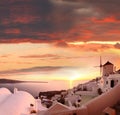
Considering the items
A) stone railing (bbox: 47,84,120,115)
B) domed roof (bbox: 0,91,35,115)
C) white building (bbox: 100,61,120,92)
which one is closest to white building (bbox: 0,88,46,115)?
domed roof (bbox: 0,91,35,115)

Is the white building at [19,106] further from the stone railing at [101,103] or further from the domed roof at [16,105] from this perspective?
the stone railing at [101,103]

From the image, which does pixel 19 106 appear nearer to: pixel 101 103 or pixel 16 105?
pixel 16 105

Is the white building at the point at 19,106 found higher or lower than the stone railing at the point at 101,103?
lower

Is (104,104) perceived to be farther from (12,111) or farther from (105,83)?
(105,83)

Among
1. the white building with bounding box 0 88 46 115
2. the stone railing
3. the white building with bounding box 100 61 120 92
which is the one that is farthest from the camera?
the white building with bounding box 100 61 120 92

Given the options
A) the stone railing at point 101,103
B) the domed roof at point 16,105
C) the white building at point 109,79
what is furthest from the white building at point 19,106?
the stone railing at point 101,103

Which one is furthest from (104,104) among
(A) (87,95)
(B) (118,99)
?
(A) (87,95)

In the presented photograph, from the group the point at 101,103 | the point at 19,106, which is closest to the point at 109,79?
the point at 19,106

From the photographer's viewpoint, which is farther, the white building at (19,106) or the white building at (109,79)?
the white building at (109,79)

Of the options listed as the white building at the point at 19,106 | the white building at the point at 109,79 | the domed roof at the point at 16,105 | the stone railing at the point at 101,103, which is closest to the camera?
the stone railing at the point at 101,103

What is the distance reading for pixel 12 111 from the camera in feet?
81.7

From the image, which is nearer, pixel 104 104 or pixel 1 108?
pixel 104 104

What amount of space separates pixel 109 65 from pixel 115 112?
2657 centimetres

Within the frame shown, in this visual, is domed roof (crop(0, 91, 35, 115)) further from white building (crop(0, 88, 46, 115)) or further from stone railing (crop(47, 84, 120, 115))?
stone railing (crop(47, 84, 120, 115))
